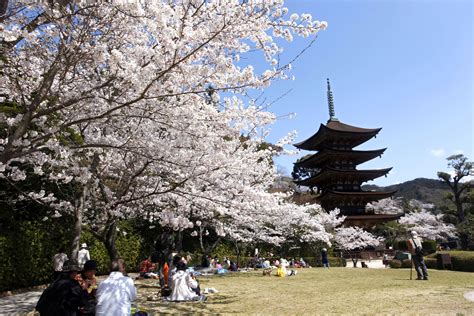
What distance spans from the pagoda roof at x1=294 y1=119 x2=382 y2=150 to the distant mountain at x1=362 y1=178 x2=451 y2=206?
4405 cm

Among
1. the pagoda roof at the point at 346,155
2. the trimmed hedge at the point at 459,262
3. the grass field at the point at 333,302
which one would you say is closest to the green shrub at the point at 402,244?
the pagoda roof at the point at 346,155

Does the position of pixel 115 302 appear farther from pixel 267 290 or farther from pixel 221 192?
pixel 267 290

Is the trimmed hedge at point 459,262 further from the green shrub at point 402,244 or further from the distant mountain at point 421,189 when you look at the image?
the distant mountain at point 421,189

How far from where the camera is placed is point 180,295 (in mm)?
8094

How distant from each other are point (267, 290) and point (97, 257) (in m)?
8.54

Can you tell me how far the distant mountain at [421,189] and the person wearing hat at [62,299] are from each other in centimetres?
7645

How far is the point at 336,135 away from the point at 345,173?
3799 millimetres

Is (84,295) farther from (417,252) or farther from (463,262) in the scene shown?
(463,262)

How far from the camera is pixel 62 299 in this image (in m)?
4.06

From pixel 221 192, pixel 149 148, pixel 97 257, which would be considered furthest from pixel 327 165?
pixel 149 148

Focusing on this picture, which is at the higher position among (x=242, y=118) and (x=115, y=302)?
(x=242, y=118)

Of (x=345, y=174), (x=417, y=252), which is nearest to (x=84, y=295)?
(x=417, y=252)

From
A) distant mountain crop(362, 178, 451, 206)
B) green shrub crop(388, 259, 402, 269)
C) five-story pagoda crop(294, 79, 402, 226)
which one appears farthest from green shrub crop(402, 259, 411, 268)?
distant mountain crop(362, 178, 451, 206)

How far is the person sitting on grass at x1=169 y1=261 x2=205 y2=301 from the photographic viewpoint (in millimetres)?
8109
